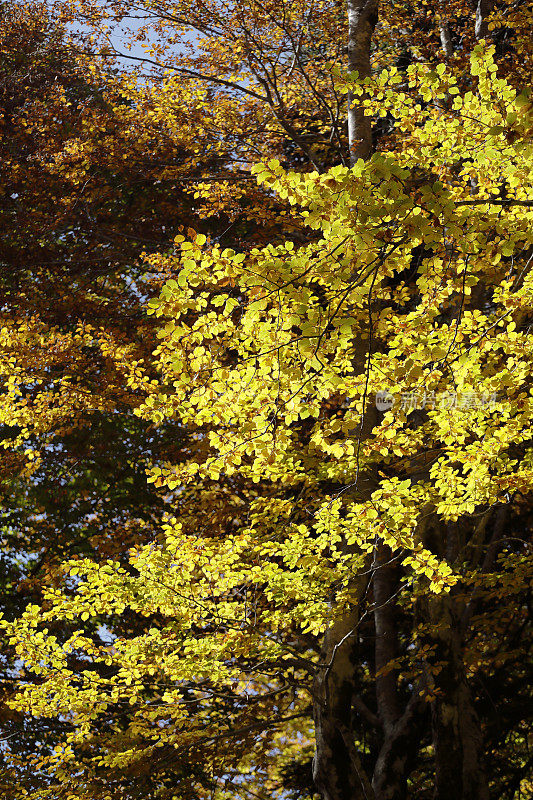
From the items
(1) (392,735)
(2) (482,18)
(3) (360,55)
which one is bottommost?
(1) (392,735)

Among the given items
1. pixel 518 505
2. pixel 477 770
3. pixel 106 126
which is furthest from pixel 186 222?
pixel 477 770

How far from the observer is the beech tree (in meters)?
3.27

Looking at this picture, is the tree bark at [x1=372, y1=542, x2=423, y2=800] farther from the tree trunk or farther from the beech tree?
the tree trunk

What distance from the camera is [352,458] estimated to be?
19.7 ft

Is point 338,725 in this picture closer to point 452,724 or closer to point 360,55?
point 452,724

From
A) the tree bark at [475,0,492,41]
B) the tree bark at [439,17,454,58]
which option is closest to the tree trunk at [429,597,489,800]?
the tree bark at [475,0,492,41]

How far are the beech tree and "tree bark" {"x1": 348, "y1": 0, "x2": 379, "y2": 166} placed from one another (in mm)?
24

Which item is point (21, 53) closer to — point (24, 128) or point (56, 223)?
point (24, 128)

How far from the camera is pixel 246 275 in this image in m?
3.05

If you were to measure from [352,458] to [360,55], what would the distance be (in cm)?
430

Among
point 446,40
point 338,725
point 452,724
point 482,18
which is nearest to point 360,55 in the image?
point 482,18

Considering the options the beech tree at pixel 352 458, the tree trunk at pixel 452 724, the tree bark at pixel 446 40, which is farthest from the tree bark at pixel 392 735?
the tree bark at pixel 446 40

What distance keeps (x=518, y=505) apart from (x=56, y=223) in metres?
8.46

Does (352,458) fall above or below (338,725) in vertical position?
above
